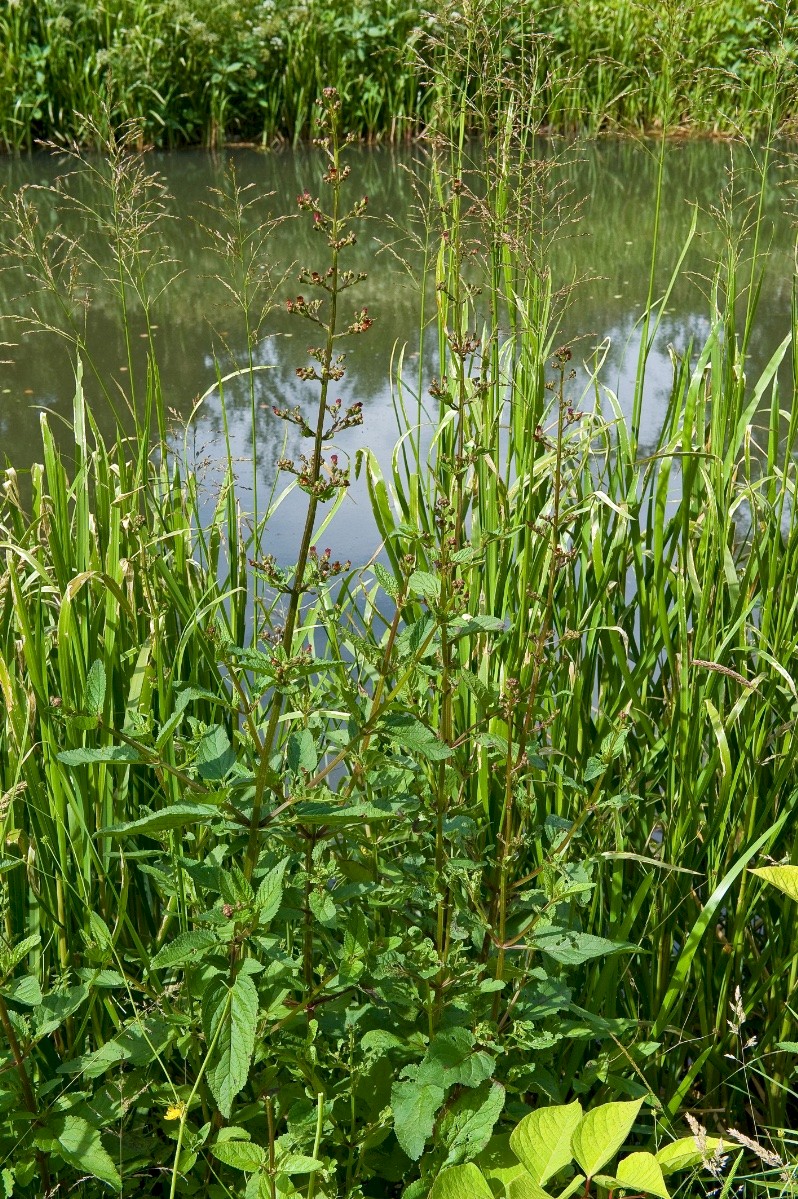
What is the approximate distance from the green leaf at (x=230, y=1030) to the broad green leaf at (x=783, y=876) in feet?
1.58

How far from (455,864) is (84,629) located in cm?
61

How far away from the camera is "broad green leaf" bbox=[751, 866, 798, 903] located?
110 centimetres

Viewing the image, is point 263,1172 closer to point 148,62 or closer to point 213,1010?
point 213,1010

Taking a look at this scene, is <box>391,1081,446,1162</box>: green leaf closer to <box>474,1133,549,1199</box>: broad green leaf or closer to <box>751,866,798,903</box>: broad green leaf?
<box>474,1133,549,1199</box>: broad green leaf

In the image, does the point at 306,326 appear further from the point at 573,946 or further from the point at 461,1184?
the point at 461,1184

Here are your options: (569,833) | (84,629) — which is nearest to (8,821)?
(84,629)

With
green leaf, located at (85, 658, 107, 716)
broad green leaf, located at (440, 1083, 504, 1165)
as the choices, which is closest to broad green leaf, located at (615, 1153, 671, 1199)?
broad green leaf, located at (440, 1083, 504, 1165)

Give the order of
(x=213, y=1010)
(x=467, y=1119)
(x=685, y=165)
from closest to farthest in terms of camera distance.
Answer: (x=213, y=1010) < (x=467, y=1119) < (x=685, y=165)

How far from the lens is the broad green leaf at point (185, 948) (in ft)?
3.43

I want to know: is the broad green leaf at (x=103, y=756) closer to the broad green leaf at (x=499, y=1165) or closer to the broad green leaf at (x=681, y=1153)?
the broad green leaf at (x=499, y=1165)

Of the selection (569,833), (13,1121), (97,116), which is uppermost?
(97,116)

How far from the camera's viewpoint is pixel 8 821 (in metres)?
1.35

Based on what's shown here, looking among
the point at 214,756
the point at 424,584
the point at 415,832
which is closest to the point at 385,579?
the point at 424,584

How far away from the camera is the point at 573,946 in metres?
1.17
